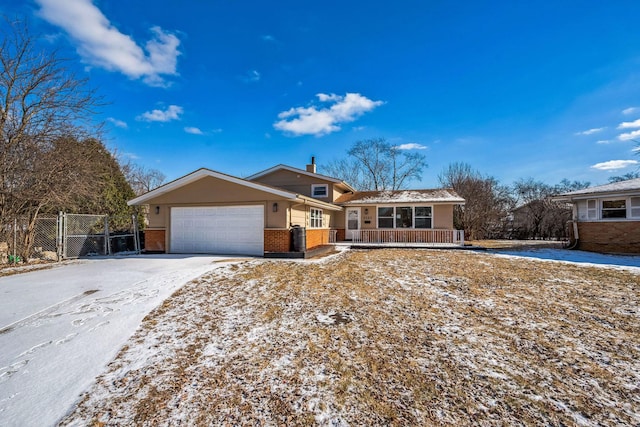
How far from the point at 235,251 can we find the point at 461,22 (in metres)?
12.1

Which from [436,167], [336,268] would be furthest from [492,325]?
[436,167]

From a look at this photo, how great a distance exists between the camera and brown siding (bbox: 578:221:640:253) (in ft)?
43.7

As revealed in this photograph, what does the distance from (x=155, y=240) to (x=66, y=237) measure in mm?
3148

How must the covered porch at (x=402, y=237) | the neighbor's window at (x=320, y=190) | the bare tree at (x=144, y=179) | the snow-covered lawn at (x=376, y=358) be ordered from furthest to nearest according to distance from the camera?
the bare tree at (x=144, y=179) → the neighbor's window at (x=320, y=190) → the covered porch at (x=402, y=237) → the snow-covered lawn at (x=376, y=358)

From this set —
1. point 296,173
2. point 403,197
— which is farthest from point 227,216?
point 403,197

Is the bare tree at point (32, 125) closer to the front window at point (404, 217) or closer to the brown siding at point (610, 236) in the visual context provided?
the front window at point (404, 217)

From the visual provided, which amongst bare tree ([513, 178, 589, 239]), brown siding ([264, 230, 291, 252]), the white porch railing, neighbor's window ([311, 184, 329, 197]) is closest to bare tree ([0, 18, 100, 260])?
brown siding ([264, 230, 291, 252])

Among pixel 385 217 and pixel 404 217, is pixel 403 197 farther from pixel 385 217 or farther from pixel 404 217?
pixel 385 217

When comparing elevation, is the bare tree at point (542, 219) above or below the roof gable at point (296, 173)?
below

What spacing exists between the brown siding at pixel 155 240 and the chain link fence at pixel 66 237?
4.48 ft

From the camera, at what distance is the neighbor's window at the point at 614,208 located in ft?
45.1

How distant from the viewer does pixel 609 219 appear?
13953 mm

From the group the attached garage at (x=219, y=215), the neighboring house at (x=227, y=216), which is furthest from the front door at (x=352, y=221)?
the attached garage at (x=219, y=215)

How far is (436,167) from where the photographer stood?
30.2 m
